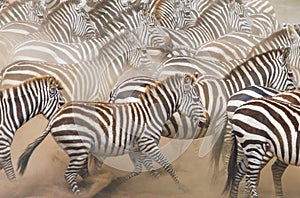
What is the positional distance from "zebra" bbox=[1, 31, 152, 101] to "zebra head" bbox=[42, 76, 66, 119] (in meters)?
0.22

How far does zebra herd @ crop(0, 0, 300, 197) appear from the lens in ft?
12.1

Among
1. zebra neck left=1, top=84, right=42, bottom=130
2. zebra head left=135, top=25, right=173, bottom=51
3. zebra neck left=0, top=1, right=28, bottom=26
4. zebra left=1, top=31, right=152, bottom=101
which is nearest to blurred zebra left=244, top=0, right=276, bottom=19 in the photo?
zebra head left=135, top=25, right=173, bottom=51

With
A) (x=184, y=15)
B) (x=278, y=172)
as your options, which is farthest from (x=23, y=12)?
(x=278, y=172)

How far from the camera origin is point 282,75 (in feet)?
14.5

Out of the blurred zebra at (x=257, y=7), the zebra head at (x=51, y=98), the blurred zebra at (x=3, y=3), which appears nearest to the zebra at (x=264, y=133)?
the zebra head at (x=51, y=98)

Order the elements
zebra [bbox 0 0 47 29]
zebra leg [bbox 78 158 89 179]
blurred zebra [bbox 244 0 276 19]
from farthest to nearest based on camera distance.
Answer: blurred zebra [bbox 244 0 276 19] < zebra [bbox 0 0 47 29] < zebra leg [bbox 78 158 89 179]

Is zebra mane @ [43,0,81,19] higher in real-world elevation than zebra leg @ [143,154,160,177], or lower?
higher

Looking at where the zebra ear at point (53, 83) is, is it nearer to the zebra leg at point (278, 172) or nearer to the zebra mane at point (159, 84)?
the zebra mane at point (159, 84)

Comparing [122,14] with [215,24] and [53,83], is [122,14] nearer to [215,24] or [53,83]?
[215,24]

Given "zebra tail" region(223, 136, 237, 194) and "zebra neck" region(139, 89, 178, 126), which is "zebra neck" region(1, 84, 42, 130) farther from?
"zebra tail" region(223, 136, 237, 194)

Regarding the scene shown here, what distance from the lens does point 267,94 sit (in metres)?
4.07

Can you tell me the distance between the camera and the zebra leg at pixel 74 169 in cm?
371

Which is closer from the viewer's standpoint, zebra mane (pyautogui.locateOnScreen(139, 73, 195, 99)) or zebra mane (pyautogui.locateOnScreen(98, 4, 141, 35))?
zebra mane (pyautogui.locateOnScreen(139, 73, 195, 99))

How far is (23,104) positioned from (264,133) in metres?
1.59
